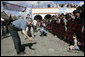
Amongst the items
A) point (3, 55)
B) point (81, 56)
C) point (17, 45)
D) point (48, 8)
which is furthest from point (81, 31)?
point (48, 8)

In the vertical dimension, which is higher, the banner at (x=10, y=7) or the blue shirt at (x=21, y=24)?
the blue shirt at (x=21, y=24)

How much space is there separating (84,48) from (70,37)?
2476 mm

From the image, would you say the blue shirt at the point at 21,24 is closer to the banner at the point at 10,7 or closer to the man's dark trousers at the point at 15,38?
the man's dark trousers at the point at 15,38

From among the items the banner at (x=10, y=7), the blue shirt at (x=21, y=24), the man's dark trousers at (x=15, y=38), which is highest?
the blue shirt at (x=21, y=24)

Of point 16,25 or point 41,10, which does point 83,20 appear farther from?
point 41,10

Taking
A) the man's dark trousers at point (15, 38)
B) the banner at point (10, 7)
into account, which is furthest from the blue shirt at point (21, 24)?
the banner at point (10, 7)

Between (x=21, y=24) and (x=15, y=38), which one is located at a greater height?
(x=21, y=24)

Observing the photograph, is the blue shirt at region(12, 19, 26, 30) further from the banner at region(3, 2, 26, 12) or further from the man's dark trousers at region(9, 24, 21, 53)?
the banner at region(3, 2, 26, 12)

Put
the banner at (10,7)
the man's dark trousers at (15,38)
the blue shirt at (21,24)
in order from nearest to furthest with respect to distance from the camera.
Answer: the blue shirt at (21,24)
the man's dark trousers at (15,38)
the banner at (10,7)

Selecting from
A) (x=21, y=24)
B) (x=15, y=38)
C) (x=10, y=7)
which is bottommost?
(x=10, y=7)

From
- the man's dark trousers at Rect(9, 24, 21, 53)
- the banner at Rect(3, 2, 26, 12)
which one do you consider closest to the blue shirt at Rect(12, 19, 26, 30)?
the man's dark trousers at Rect(9, 24, 21, 53)

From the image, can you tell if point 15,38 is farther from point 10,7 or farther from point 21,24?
point 10,7

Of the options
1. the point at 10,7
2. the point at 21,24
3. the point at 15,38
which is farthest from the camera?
the point at 10,7

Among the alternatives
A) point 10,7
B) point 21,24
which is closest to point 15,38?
point 21,24
